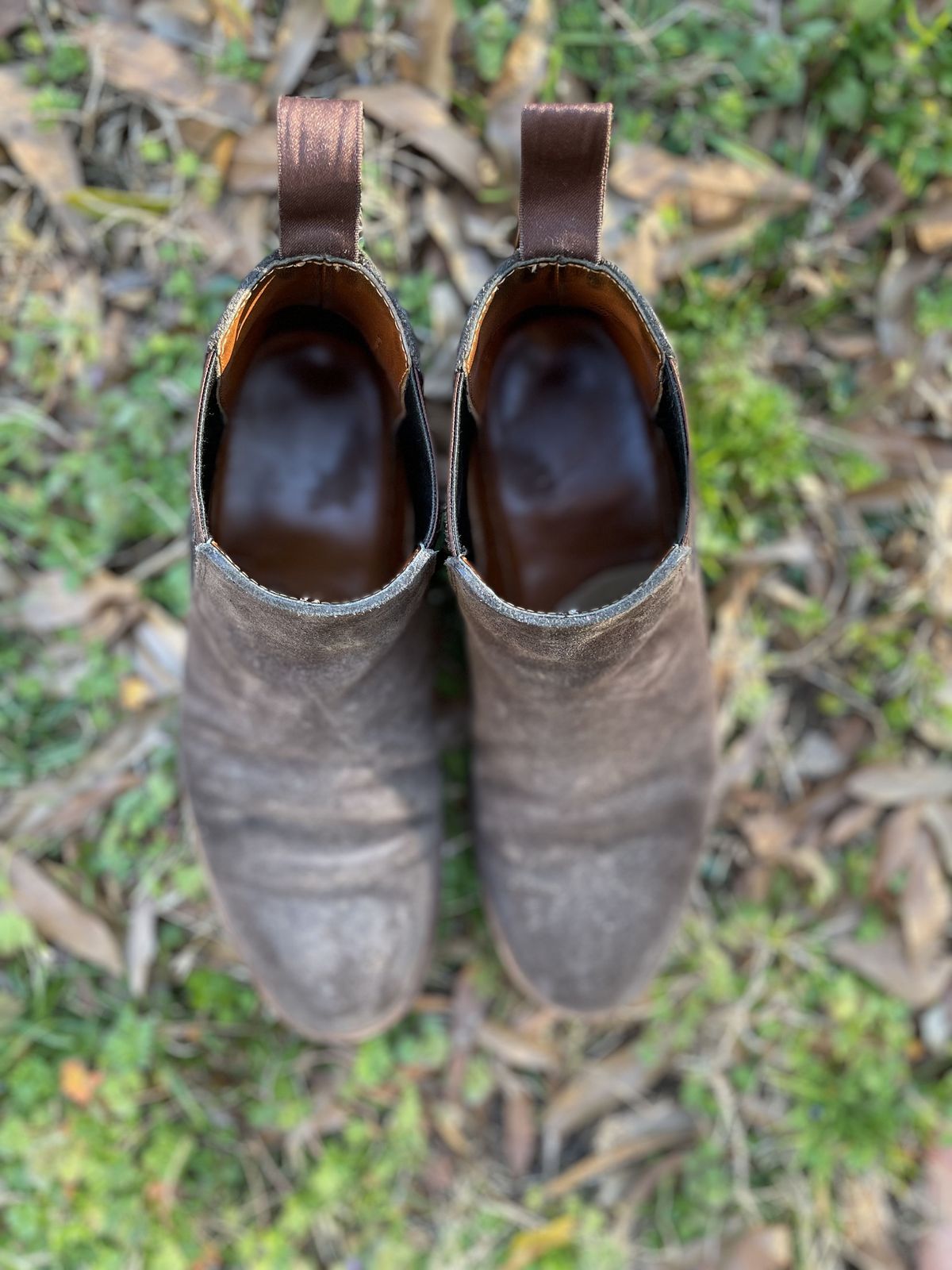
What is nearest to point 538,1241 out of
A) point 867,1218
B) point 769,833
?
point 867,1218

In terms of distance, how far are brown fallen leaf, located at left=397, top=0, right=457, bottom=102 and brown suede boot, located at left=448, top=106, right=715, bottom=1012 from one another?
0.60m

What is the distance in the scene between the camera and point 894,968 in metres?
1.82

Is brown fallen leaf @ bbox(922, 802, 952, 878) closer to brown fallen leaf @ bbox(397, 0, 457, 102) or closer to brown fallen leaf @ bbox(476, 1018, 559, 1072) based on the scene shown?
brown fallen leaf @ bbox(476, 1018, 559, 1072)

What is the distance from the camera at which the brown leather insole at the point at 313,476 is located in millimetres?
1361

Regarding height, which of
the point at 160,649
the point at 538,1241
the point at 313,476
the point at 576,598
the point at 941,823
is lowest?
the point at 538,1241

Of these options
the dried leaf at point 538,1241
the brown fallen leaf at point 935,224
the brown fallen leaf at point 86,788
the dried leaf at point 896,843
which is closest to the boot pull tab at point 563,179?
the brown fallen leaf at point 935,224

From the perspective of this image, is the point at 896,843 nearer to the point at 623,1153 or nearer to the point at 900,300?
the point at 623,1153

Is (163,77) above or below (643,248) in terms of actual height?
above

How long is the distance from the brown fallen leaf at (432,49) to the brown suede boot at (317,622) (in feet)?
2.02

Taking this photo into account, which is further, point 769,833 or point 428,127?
point 769,833

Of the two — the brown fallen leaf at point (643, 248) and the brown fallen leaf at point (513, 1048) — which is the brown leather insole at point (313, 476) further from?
the brown fallen leaf at point (513, 1048)

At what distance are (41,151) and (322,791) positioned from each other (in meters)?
1.15

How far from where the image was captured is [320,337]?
1324mm

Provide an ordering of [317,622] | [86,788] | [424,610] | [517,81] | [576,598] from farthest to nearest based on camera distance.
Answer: [86,788], [517,81], [576,598], [424,610], [317,622]
